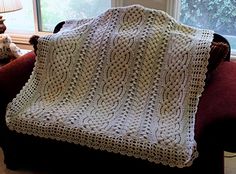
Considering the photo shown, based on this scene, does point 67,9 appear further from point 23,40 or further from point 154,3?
point 154,3

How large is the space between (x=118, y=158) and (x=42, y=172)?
0.61 meters

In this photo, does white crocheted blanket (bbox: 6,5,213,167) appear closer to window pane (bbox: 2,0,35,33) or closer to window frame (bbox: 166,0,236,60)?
window frame (bbox: 166,0,236,60)

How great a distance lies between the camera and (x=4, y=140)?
188 centimetres

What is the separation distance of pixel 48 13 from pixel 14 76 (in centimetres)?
126

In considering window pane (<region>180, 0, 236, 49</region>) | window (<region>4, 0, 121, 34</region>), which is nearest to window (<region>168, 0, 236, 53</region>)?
window pane (<region>180, 0, 236, 49</region>)

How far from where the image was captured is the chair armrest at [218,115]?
145 cm

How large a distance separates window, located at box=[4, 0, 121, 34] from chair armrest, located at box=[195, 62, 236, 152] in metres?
1.39

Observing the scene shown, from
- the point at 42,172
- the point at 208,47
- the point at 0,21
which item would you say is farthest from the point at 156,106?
the point at 0,21

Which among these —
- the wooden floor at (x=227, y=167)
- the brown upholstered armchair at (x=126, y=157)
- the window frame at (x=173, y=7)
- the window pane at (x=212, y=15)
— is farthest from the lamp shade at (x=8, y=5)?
the window pane at (x=212, y=15)

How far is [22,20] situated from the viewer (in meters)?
3.09

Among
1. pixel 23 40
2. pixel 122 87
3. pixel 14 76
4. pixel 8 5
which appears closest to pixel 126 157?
pixel 122 87

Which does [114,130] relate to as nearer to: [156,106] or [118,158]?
[118,158]

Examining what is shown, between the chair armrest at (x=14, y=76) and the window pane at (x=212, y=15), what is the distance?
4.13ft

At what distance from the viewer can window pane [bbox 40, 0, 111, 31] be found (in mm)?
2780
